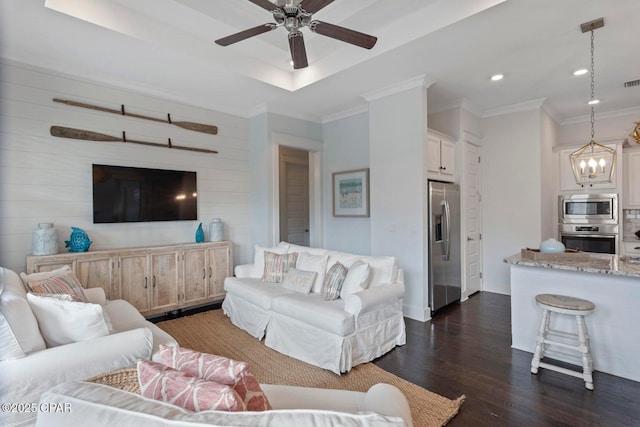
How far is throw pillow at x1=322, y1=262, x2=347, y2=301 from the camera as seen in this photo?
288 centimetres

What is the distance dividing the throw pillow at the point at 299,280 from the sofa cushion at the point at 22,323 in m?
1.98

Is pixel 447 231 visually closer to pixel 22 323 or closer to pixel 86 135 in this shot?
pixel 22 323

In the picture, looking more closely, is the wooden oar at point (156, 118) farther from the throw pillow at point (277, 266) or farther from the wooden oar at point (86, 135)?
the throw pillow at point (277, 266)

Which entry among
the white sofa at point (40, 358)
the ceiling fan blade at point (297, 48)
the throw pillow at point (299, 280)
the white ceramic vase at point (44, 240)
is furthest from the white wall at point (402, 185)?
the white ceramic vase at point (44, 240)

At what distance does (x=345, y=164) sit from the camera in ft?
16.7

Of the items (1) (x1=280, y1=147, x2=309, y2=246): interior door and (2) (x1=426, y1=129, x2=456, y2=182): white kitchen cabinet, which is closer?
(2) (x1=426, y1=129, x2=456, y2=182): white kitchen cabinet

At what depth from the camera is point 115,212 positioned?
3662 mm

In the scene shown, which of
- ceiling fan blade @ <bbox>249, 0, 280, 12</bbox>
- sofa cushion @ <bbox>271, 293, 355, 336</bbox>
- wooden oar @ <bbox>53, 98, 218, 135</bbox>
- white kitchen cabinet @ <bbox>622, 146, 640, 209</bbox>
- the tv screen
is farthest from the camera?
white kitchen cabinet @ <bbox>622, 146, 640, 209</bbox>

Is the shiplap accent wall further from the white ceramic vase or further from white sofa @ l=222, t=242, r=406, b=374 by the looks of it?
white sofa @ l=222, t=242, r=406, b=374

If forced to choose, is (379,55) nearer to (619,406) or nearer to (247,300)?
(247,300)

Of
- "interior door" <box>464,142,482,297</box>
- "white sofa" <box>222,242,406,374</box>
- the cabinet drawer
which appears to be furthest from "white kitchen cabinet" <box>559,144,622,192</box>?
"white sofa" <box>222,242,406,374</box>

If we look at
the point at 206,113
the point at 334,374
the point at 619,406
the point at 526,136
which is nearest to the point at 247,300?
the point at 334,374

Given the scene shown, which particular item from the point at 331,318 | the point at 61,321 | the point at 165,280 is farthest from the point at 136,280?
the point at 331,318

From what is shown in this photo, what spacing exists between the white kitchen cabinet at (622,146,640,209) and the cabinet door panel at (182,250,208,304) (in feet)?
20.9
